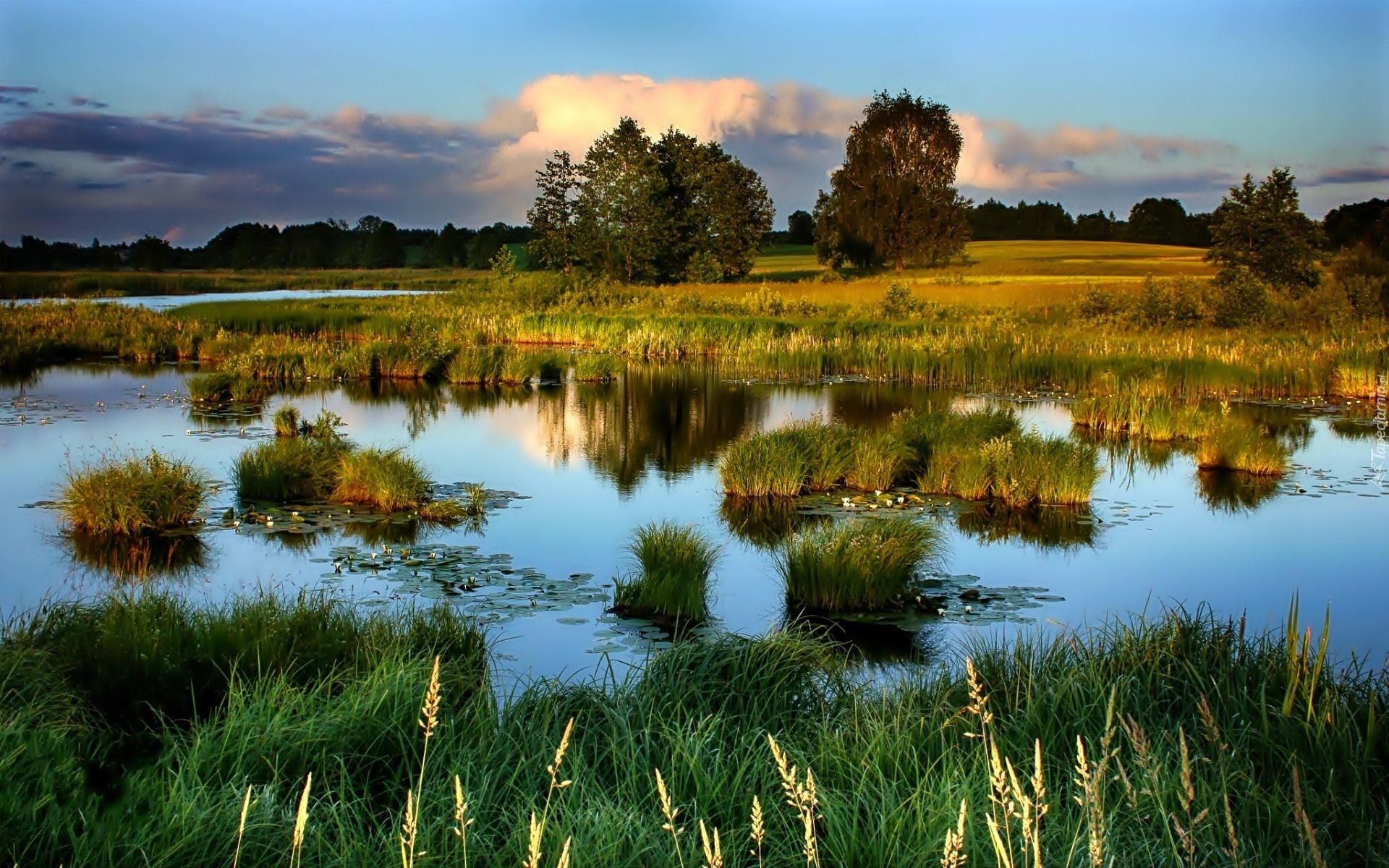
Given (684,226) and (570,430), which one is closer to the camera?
(570,430)

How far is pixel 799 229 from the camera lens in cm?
12188

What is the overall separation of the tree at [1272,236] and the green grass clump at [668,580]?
26859mm

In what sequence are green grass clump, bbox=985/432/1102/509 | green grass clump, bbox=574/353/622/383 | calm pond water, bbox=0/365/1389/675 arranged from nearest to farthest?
1. calm pond water, bbox=0/365/1389/675
2. green grass clump, bbox=985/432/1102/509
3. green grass clump, bbox=574/353/622/383

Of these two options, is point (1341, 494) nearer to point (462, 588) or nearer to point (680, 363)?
point (462, 588)

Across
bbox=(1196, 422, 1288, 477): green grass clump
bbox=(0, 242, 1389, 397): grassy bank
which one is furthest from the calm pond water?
bbox=(0, 242, 1389, 397): grassy bank

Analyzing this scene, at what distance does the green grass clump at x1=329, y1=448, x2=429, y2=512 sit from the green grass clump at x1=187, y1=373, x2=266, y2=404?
1086cm

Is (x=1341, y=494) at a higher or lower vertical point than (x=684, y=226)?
lower

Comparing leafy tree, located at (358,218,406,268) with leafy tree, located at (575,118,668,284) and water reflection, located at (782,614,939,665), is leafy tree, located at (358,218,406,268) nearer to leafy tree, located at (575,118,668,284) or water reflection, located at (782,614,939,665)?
leafy tree, located at (575,118,668,284)

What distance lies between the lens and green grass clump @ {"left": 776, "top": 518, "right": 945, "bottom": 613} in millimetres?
10289

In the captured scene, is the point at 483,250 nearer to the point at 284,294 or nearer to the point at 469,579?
the point at 284,294

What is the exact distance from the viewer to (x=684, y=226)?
71.4 m

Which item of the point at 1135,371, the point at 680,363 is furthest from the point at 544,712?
the point at 680,363

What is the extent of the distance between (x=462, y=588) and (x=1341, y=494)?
11.6m

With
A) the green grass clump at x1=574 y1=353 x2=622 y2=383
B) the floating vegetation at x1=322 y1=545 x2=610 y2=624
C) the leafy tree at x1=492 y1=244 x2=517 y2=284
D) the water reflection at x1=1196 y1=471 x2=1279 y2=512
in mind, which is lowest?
the water reflection at x1=1196 y1=471 x2=1279 y2=512
